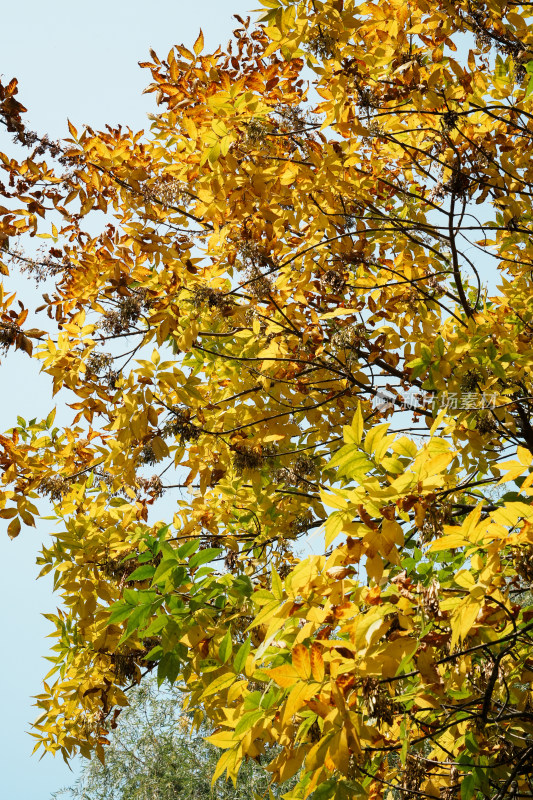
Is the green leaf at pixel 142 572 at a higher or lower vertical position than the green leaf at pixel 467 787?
higher

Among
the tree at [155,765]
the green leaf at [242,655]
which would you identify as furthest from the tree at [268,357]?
the tree at [155,765]

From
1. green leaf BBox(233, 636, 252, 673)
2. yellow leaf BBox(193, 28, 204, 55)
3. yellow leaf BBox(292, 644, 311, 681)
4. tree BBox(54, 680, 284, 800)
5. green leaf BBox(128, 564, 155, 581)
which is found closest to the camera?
yellow leaf BBox(292, 644, 311, 681)

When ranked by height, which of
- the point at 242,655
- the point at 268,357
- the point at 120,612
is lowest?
the point at 242,655

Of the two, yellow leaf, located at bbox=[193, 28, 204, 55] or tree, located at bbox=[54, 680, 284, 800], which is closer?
yellow leaf, located at bbox=[193, 28, 204, 55]

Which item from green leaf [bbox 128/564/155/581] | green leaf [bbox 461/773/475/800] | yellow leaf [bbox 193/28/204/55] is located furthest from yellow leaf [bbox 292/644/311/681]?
yellow leaf [bbox 193/28/204/55]

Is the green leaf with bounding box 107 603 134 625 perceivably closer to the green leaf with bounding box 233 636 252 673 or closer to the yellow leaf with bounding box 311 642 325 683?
the green leaf with bounding box 233 636 252 673

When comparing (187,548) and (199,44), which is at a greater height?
(199,44)

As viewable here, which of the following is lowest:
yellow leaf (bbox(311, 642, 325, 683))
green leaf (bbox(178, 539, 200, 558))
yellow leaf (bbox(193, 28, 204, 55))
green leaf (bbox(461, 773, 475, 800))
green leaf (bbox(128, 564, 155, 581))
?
green leaf (bbox(461, 773, 475, 800))

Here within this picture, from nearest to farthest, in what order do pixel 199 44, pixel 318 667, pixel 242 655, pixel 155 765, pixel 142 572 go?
pixel 318 667
pixel 242 655
pixel 142 572
pixel 199 44
pixel 155 765

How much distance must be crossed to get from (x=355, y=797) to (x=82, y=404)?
7.15 feet

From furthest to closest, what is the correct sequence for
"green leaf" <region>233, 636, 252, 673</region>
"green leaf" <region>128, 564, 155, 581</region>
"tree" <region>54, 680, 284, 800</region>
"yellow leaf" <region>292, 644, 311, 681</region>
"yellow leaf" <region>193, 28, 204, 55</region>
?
"tree" <region>54, 680, 284, 800</region> → "yellow leaf" <region>193, 28, 204, 55</region> → "green leaf" <region>128, 564, 155, 581</region> → "green leaf" <region>233, 636, 252, 673</region> → "yellow leaf" <region>292, 644, 311, 681</region>

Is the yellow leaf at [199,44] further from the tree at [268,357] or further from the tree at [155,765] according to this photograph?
the tree at [155,765]

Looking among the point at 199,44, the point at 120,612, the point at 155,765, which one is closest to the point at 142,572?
the point at 120,612

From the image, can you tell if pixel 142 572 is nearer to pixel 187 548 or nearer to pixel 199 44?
pixel 187 548
